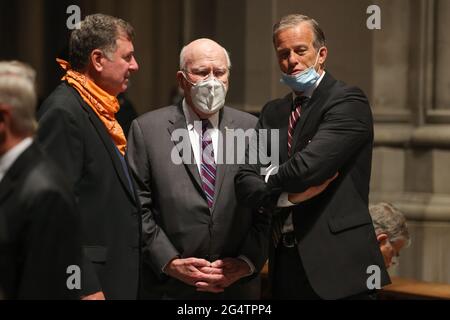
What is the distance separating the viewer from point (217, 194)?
16.1 ft

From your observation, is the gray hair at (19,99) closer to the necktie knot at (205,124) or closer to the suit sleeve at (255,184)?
the suit sleeve at (255,184)

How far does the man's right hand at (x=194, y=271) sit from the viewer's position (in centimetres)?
479

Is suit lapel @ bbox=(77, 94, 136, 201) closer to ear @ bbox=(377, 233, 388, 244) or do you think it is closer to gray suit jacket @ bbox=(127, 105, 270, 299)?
gray suit jacket @ bbox=(127, 105, 270, 299)

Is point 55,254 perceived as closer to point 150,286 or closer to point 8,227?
point 8,227

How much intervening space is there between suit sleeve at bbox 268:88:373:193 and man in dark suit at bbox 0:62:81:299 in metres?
1.42

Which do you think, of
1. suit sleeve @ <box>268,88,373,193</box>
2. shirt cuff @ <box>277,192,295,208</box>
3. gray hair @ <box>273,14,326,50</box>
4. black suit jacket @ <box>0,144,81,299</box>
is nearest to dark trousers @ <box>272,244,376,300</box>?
shirt cuff @ <box>277,192,295,208</box>

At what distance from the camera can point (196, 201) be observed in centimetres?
488

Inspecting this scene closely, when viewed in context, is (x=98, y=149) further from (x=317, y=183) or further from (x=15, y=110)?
(x=15, y=110)
